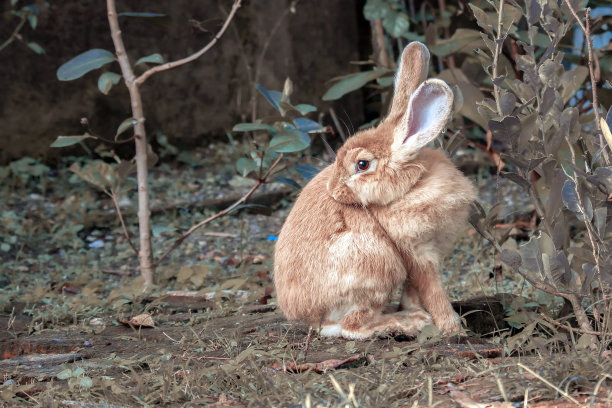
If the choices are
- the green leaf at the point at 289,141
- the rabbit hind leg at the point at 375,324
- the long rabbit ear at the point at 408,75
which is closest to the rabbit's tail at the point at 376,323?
the rabbit hind leg at the point at 375,324

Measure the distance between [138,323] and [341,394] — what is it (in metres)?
1.53

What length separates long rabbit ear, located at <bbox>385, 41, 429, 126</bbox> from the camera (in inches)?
109

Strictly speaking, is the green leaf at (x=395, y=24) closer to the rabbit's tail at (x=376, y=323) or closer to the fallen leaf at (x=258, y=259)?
the fallen leaf at (x=258, y=259)

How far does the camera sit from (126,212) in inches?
210

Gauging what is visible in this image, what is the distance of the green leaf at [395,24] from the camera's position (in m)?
5.79

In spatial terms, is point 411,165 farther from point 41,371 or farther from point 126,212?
point 126,212

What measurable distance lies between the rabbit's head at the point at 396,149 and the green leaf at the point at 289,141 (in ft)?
2.62

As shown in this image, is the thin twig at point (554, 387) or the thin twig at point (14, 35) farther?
the thin twig at point (14, 35)

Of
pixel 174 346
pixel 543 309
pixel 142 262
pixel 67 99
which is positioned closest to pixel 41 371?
pixel 174 346

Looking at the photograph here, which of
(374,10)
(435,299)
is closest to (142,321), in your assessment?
(435,299)

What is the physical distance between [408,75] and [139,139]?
5.47 ft

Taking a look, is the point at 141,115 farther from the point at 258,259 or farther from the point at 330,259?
the point at 330,259

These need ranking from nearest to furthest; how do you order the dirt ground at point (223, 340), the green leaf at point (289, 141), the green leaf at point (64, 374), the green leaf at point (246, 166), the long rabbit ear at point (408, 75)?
the dirt ground at point (223, 340) < the green leaf at point (64, 374) < the long rabbit ear at point (408, 75) < the green leaf at point (289, 141) < the green leaf at point (246, 166)

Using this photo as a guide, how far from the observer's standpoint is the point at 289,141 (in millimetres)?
3590
